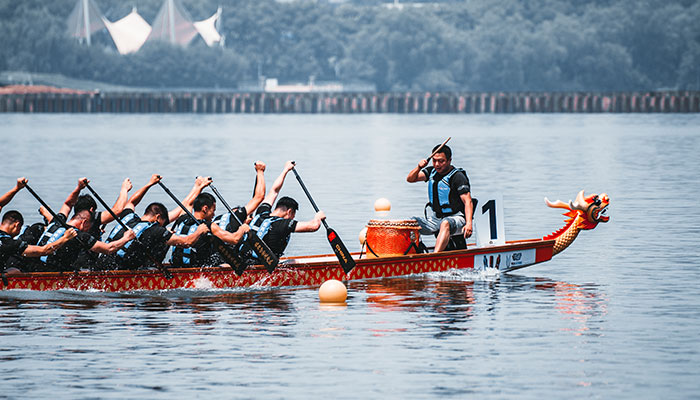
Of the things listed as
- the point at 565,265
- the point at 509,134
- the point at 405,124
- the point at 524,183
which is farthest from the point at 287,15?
the point at 565,265

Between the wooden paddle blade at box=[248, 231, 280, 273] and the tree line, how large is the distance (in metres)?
145

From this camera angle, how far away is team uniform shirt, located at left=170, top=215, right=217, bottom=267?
68.9 ft

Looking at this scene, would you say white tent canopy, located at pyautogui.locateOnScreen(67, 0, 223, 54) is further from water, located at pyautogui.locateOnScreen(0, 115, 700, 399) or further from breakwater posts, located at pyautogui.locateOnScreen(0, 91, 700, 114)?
water, located at pyautogui.locateOnScreen(0, 115, 700, 399)

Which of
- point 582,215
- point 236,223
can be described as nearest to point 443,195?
point 582,215

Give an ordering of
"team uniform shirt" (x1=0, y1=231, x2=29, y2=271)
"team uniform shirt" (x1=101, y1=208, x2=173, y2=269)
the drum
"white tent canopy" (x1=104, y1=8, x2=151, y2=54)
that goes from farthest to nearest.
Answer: "white tent canopy" (x1=104, y1=8, x2=151, y2=54), the drum, "team uniform shirt" (x1=101, y1=208, x2=173, y2=269), "team uniform shirt" (x1=0, y1=231, x2=29, y2=271)

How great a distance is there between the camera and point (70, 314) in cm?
2016

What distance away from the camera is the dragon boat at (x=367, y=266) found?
68.8ft

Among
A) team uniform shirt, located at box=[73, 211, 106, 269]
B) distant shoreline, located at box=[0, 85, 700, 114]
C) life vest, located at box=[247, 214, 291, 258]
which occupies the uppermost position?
life vest, located at box=[247, 214, 291, 258]

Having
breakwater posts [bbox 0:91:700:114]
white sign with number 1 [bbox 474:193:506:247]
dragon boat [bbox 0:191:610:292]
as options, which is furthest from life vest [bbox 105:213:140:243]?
breakwater posts [bbox 0:91:700:114]

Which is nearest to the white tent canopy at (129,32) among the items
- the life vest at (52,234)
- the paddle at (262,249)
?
the paddle at (262,249)

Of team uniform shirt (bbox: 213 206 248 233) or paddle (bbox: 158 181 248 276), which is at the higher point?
team uniform shirt (bbox: 213 206 248 233)

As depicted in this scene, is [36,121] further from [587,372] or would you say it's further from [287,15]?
[587,372]

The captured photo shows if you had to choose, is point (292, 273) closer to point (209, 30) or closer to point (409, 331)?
point (409, 331)

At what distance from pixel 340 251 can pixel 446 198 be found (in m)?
2.21
